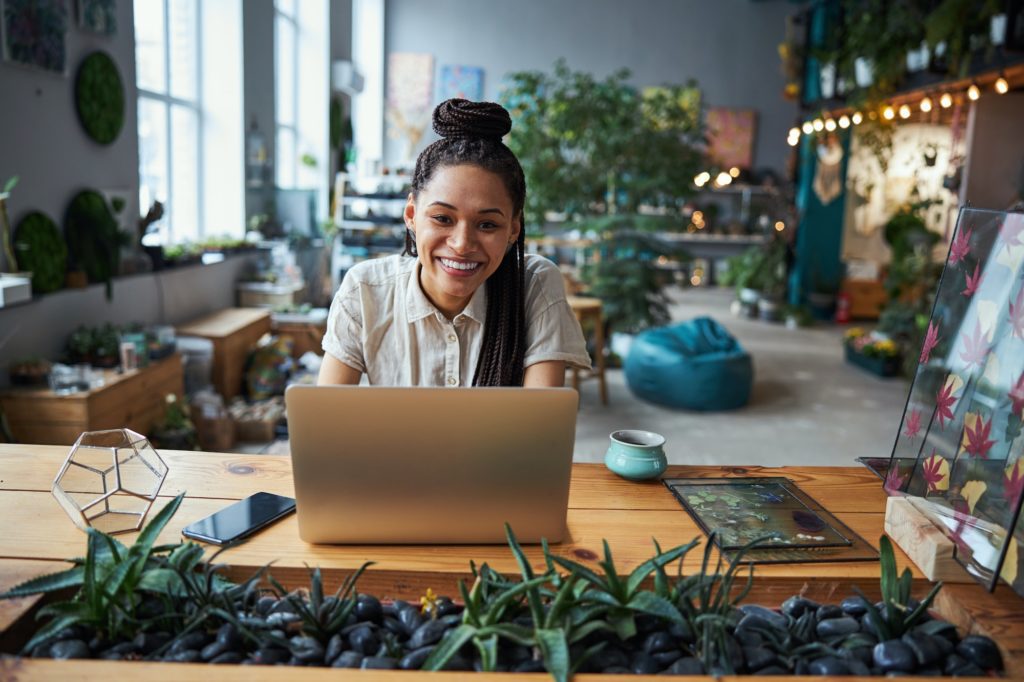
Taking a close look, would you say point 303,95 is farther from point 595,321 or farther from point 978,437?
point 978,437

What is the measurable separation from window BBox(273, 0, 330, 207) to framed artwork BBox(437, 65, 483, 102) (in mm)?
3391

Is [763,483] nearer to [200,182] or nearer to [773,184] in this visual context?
[200,182]

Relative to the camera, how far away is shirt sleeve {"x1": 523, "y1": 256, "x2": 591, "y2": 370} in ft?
5.91

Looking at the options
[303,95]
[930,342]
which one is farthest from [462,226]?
[303,95]

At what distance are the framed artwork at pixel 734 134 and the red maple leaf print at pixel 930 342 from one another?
1090cm

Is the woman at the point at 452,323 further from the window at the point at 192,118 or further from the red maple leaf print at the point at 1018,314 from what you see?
the window at the point at 192,118

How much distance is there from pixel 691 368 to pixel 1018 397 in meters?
4.15

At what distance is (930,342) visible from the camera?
4.70 ft

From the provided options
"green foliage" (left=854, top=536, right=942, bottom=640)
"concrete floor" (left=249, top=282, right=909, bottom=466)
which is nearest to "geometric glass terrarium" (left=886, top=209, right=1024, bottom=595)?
"green foliage" (left=854, top=536, right=942, bottom=640)

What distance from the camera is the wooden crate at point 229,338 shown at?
16.0 feet

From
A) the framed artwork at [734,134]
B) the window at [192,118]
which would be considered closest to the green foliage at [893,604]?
the window at [192,118]

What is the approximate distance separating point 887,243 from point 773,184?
2470 mm

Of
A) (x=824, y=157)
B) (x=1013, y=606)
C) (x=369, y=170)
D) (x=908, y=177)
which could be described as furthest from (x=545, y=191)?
(x=1013, y=606)

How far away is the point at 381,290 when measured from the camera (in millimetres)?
1859
